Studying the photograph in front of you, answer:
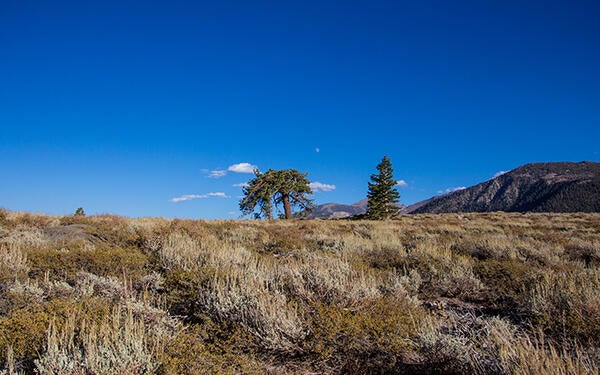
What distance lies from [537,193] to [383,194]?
487ft

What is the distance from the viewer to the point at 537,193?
14625cm

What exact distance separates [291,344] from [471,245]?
9.05 metres

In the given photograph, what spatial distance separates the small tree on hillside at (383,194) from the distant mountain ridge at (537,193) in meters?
67.7

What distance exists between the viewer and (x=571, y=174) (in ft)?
493

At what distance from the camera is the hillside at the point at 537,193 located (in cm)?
10878

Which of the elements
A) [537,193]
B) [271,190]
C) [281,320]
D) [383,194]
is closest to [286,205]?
[271,190]

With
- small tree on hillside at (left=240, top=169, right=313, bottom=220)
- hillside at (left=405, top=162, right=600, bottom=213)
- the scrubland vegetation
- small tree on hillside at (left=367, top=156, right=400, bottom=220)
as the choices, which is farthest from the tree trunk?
hillside at (left=405, top=162, right=600, bottom=213)

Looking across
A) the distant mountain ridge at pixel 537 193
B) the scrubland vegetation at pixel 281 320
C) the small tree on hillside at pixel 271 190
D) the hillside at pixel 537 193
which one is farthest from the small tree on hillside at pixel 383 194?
the hillside at pixel 537 193

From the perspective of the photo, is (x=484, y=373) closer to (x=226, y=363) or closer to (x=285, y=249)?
(x=226, y=363)

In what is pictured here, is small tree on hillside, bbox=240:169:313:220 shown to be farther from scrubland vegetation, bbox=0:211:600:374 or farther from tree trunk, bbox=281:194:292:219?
scrubland vegetation, bbox=0:211:600:374

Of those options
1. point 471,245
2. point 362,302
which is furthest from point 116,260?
point 471,245

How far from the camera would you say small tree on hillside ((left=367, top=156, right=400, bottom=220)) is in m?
37.6

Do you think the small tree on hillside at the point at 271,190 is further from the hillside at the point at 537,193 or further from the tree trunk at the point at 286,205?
the hillside at the point at 537,193

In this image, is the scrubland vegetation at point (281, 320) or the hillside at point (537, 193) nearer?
the scrubland vegetation at point (281, 320)
